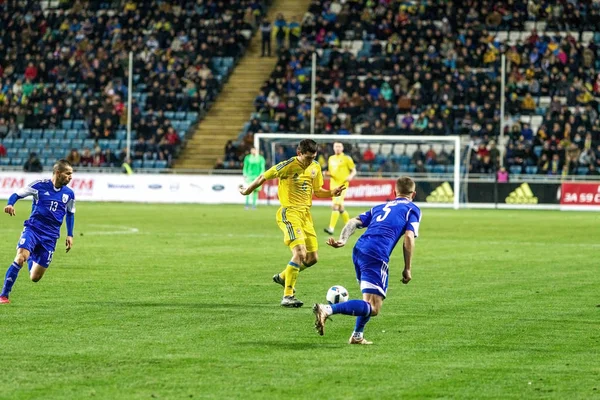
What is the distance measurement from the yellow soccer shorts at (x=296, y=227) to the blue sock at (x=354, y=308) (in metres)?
3.97

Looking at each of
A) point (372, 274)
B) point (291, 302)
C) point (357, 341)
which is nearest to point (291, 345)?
point (357, 341)

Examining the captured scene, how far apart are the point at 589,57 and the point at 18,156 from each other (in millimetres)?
23549

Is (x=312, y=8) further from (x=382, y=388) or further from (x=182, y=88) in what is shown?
(x=382, y=388)

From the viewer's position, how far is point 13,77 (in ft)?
Result: 179

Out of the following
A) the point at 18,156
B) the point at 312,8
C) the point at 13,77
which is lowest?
the point at 18,156

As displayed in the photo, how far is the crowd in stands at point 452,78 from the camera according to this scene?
4453 centimetres

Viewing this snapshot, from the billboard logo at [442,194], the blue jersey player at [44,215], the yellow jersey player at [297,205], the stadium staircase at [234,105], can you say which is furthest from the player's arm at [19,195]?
the stadium staircase at [234,105]

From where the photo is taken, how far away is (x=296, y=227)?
14.7m

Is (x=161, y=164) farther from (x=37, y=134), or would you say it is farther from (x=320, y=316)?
(x=320, y=316)

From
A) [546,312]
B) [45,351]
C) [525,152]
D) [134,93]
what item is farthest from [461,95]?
[45,351]

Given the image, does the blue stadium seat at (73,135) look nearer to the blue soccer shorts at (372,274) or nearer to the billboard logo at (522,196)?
the billboard logo at (522,196)

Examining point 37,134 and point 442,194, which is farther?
point 37,134

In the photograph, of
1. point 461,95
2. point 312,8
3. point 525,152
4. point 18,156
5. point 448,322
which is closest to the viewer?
point 448,322

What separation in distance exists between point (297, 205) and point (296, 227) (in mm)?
314
